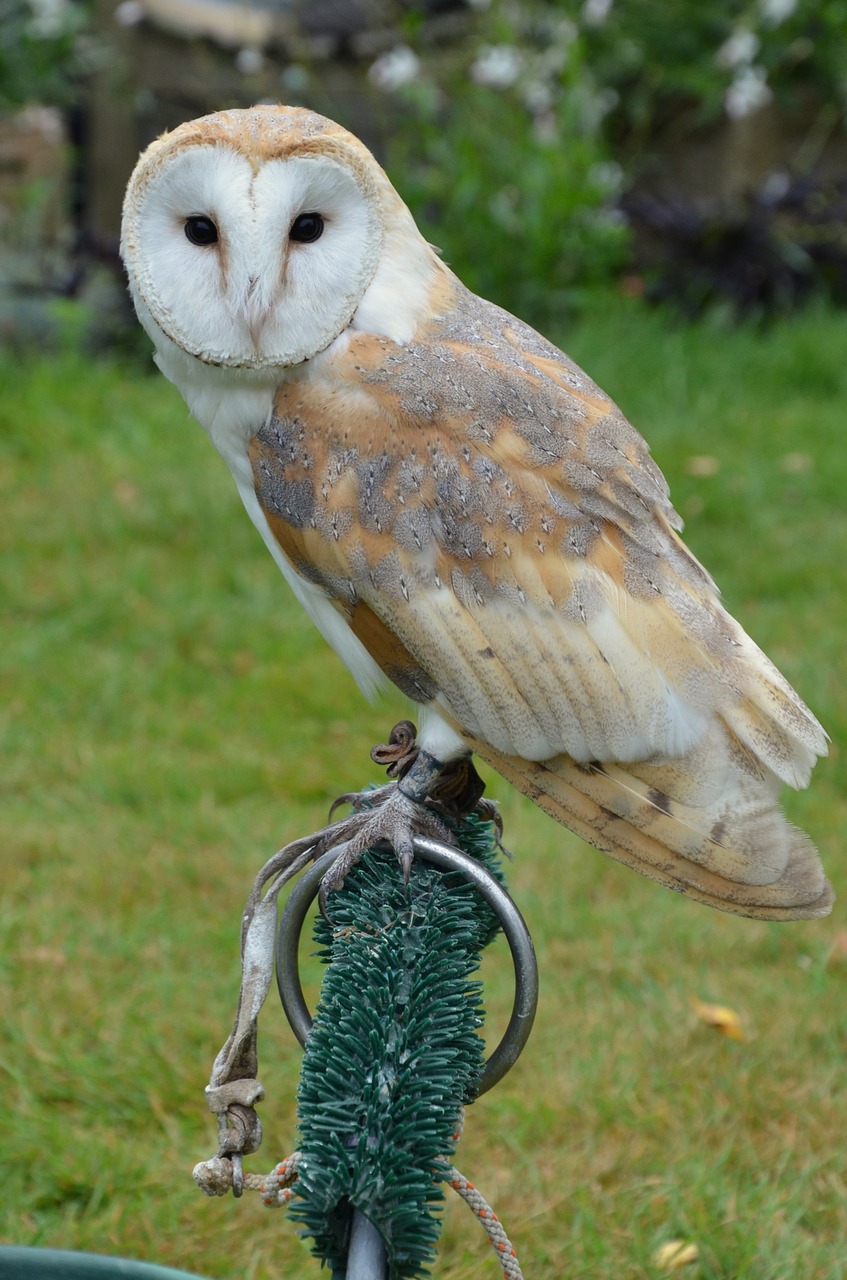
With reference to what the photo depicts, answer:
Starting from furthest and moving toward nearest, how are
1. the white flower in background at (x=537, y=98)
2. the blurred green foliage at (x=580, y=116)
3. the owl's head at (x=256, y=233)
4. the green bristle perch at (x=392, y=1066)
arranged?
the white flower in background at (x=537, y=98) < the blurred green foliage at (x=580, y=116) < the owl's head at (x=256, y=233) < the green bristle perch at (x=392, y=1066)

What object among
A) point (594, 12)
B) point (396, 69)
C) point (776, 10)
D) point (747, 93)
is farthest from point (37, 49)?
point (776, 10)

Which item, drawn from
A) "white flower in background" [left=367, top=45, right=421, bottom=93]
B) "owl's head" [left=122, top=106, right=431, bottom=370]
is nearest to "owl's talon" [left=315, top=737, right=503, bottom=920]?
"owl's head" [left=122, top=106, right=431, bottom=370]

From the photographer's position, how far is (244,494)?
218cm

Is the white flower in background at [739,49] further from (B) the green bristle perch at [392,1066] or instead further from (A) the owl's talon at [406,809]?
(B) the green bristle perch at [392,1066]

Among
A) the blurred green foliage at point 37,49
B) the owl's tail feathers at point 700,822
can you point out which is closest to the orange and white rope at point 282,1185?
the owl's tail feathers at point 700,822

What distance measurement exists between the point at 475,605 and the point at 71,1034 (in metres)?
1.56

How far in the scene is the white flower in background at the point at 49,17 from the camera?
6855 mm

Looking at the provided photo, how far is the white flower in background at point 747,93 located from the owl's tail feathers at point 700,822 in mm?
6742

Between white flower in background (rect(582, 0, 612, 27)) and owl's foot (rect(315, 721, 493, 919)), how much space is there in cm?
657

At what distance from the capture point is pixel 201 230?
1.84m

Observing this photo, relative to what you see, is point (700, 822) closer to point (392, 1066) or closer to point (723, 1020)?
point (392, 1066)

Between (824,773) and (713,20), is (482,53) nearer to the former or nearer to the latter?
(713,20)

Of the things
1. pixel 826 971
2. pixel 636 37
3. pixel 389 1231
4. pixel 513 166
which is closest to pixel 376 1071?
pixel 389 1231

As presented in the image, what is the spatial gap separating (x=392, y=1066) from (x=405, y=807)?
16.5 inches
